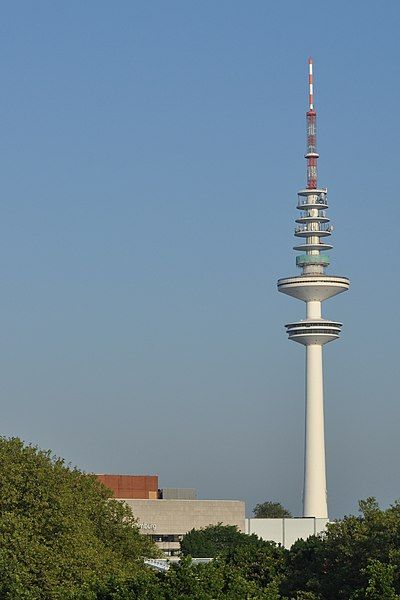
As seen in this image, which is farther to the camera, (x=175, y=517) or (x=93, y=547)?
(x=175, y=517)

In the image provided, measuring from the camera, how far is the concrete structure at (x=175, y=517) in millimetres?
187000

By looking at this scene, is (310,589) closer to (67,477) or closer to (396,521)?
(396,521)

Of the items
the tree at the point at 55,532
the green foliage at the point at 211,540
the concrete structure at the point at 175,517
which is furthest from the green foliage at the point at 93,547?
the concrete structure at the point at 175,517

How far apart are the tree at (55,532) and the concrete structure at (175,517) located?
94.2 m

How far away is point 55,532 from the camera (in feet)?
254

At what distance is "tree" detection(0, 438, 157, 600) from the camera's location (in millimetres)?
71875

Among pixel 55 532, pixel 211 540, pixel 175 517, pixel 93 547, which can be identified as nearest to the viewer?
pixel 55 532

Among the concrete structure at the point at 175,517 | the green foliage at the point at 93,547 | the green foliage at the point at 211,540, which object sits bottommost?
the green foliage at the point at 93,547

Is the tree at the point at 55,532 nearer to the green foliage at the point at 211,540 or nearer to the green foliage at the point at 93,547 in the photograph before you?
the green foliage at the point at 93,547

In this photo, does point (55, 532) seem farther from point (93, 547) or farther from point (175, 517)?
point (175, 517)

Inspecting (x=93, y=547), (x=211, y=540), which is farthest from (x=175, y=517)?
(x=93, y=547)

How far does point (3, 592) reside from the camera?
65.9 metres

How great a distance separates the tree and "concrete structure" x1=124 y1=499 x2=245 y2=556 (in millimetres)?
94211

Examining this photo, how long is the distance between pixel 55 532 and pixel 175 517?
114 meters
